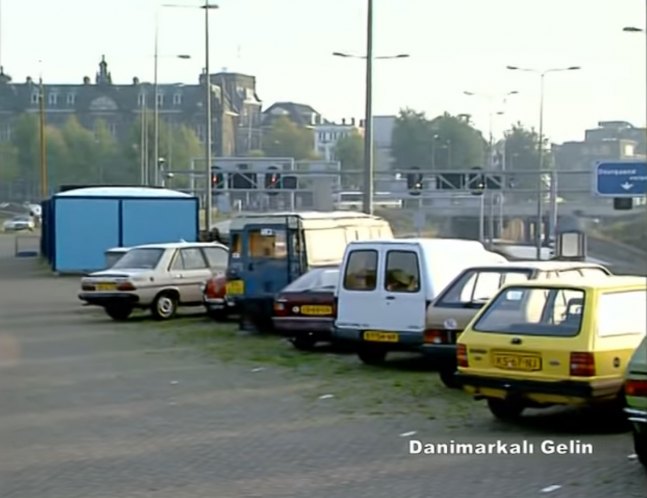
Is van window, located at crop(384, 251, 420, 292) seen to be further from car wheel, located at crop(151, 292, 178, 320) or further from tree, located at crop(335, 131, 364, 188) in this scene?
tree, located at crop(335, 131, 364, 188)

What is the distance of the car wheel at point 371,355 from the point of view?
17.6 metres

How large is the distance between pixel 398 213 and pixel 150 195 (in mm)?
12686

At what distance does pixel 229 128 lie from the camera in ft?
315

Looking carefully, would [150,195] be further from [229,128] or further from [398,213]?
[229,128]

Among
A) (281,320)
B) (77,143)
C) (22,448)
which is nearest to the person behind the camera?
(22,448)

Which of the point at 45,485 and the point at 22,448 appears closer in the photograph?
the point at 45,485

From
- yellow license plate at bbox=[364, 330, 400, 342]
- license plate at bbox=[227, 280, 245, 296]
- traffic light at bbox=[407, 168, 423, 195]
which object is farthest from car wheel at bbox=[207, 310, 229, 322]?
traffic light at bbox=[407, 168, 423, 195]

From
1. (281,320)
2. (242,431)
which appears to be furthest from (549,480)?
(281,320)

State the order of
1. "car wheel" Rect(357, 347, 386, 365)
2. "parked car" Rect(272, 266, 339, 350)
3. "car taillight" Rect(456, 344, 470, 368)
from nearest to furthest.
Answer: "car taillight" Rect(456, 344, 470, 368), "car wheel" Rect(357, 347, 386, 365), "parked car" Rect(272, 266, 339, 350)

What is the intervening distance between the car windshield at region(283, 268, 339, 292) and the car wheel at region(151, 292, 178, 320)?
672cm

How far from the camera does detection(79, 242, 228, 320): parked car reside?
26.6 metres

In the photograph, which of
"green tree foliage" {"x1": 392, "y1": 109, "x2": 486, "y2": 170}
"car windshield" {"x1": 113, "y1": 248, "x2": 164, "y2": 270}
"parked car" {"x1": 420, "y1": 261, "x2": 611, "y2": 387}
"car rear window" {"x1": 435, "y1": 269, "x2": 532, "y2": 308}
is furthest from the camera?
"green tree foliage" {"x1": 392, "y1": 109, "x2": 486, "y2": 170}

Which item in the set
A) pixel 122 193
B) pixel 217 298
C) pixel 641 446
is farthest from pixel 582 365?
pixel 122 193

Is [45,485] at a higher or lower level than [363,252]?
lower
